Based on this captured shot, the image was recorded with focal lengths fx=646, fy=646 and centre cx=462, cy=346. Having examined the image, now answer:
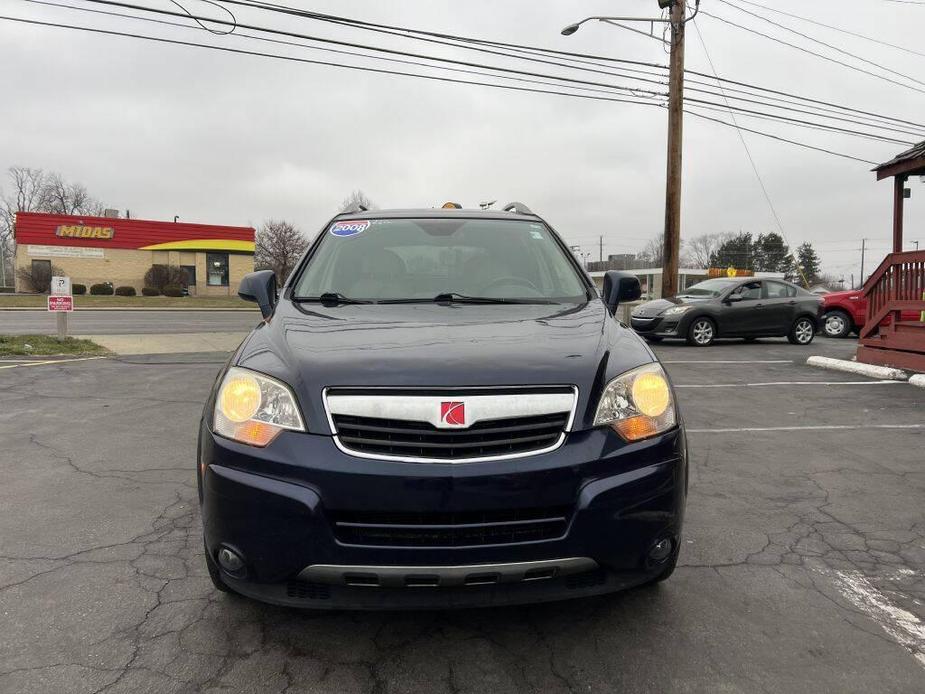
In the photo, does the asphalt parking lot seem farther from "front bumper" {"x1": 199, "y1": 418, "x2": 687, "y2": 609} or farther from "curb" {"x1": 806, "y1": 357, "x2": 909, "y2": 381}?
"curb" {"x1": 806, "y1": 357, "x2": 909, "y2": 381}

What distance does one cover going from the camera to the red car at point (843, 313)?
16375 millimetres

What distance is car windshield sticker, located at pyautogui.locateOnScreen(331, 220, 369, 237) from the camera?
152 inches

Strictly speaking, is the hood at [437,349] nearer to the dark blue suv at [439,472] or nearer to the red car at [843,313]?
the dark blue suv at [439,472]

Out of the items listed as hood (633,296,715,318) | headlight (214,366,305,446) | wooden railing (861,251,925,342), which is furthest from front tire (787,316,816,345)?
headlight (214,366,305,446)

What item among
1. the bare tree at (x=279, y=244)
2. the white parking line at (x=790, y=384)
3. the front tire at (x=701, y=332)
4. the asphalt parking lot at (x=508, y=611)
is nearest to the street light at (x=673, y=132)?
the front tire at (x=701, y=332)

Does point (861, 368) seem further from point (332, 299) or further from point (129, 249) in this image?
point (129, 249)

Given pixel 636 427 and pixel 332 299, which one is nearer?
pixel 636 427

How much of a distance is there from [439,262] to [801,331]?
43.0ft

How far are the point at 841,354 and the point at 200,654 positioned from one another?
1295 cm

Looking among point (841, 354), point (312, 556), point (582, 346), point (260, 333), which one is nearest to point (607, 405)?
point (582, 346)

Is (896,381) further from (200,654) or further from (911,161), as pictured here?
(200,654)

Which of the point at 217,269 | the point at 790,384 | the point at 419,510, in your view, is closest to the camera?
the point at 419,510

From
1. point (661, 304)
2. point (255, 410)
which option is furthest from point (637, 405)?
point (661, 304)

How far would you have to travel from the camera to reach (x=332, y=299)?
327cm
